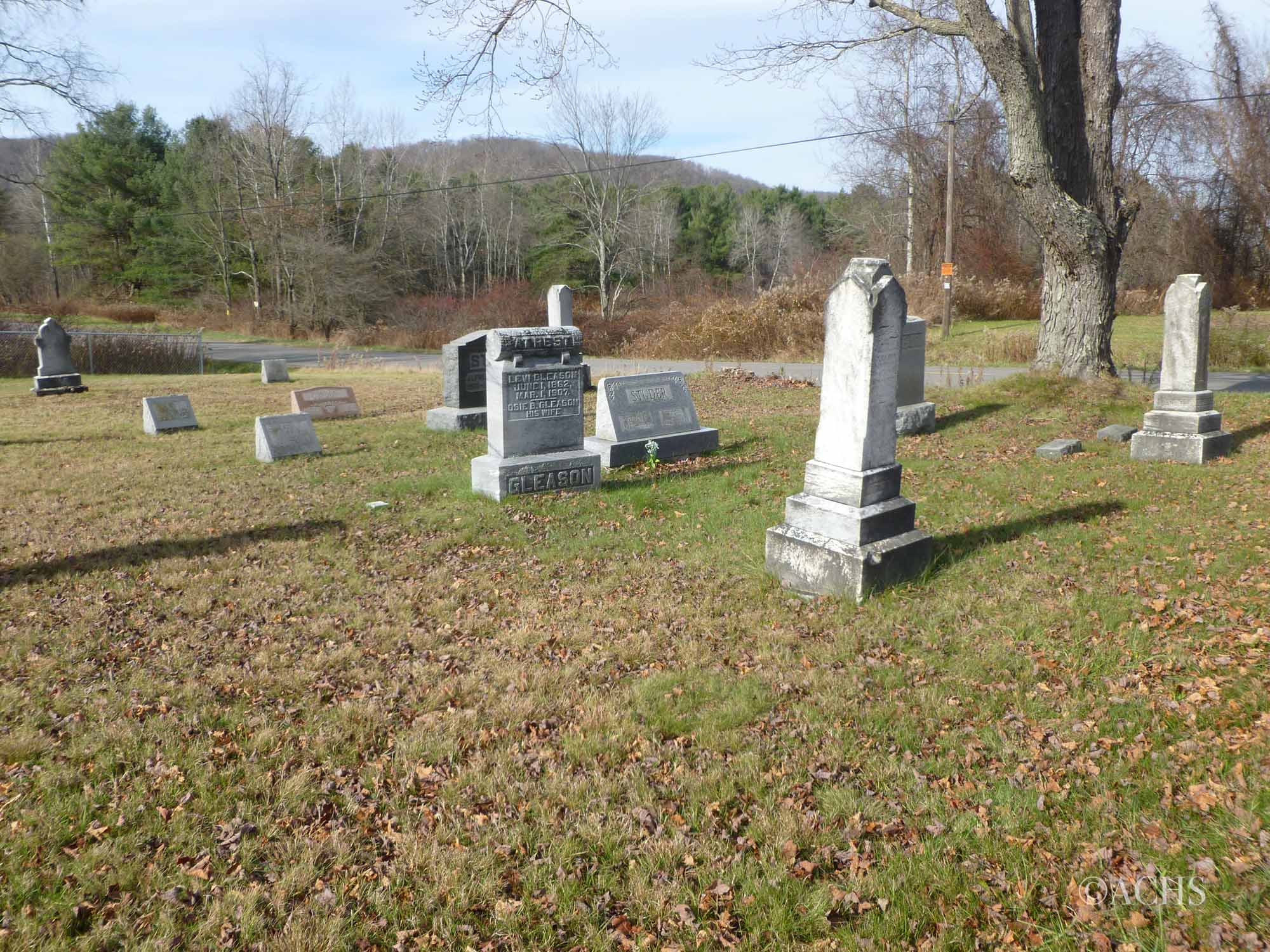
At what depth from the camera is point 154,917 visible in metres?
2.85

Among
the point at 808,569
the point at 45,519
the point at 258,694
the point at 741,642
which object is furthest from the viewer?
the point at 45,519

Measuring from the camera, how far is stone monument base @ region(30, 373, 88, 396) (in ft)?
57.3

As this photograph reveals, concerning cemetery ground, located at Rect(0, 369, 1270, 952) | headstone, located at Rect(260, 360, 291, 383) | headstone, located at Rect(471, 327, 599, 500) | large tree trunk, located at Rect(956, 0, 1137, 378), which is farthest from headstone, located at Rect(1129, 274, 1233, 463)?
headstone, located at Rect(260, 360, 291, 383)

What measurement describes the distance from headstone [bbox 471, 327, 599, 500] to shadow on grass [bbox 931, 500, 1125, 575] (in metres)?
3.92

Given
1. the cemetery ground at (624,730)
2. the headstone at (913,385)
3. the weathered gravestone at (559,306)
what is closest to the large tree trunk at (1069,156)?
the headstone at (913,385)

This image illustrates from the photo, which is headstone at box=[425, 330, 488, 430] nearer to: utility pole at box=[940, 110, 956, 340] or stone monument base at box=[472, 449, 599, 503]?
stone monument base at box=[472, 449, 599, 503]

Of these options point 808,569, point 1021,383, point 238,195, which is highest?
point 238,195

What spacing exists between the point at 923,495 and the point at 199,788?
676 centimetres

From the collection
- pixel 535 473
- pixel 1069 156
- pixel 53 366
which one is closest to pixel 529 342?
pixel 535 473

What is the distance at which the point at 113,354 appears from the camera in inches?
909

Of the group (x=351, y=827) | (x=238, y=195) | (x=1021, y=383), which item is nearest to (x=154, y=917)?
(x=351, y=827)

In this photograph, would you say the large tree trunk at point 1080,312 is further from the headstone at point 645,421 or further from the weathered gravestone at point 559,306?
the weathered gravestone at point 559,306

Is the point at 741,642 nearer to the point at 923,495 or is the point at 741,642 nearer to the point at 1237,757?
the point at 1237,757

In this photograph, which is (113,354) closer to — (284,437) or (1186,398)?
(284,437)
